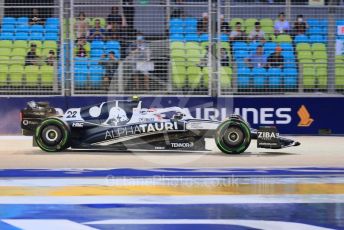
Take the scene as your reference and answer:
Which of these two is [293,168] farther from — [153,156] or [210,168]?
[153,156]

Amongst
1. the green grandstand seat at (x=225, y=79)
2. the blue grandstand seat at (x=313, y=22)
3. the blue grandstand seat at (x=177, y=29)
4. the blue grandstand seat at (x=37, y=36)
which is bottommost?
the green grandstand seat at (x=225, y=79)

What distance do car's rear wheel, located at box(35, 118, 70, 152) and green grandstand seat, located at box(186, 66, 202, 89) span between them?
488cm

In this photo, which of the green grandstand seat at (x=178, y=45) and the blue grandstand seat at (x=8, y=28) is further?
the blue grandstand seat at (x=8, y=28)

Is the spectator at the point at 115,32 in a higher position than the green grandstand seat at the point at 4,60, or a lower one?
higher

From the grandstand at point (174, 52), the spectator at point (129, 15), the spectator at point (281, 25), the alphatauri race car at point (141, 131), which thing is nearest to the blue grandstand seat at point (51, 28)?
the grandstand at point (174, 52)

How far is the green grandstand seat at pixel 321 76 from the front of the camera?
628 inches

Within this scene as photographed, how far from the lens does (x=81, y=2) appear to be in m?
16.3

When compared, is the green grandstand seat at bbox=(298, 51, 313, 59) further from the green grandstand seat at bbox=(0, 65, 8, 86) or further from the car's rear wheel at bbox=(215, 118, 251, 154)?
the green grandstand seat at bbox=(0, 65, 8, 86)

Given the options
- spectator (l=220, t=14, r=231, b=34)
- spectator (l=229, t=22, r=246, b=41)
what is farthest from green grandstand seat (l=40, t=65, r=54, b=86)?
spectator (l=229, t=22, r=246, b=41)

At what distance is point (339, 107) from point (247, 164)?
249 inches

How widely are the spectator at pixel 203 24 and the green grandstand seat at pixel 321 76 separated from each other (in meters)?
3.09

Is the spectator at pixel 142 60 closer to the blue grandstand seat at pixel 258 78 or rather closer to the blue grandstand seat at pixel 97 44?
the blue grandstand seat at pixel 97 44

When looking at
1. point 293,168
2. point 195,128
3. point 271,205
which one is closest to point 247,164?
point 293,168

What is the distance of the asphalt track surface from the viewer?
10.4 meters
